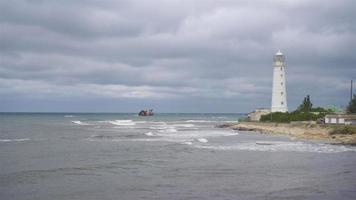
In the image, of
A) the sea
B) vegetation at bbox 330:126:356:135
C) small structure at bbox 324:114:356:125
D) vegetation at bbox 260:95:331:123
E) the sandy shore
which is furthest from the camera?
vegetation at bbox 260:95:331:123

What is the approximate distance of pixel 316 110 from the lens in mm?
86000

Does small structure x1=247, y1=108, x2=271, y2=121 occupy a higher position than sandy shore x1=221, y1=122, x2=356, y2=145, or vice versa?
small structure x1=247, y1=108, x2=271, y2=121

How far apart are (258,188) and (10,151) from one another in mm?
23754

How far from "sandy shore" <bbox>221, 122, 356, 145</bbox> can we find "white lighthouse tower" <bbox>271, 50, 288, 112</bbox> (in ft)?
17.2

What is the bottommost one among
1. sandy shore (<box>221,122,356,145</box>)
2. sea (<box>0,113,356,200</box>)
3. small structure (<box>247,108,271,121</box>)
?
sea (<box>0,113,356,200</box>)

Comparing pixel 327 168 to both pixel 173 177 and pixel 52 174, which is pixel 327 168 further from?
pixel 52 174

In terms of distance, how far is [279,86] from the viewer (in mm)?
78062

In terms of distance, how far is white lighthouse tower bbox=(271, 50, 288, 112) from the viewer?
78.2 meters

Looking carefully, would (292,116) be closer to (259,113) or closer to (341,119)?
(341,119)

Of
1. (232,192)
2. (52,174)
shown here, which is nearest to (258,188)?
(232,192)

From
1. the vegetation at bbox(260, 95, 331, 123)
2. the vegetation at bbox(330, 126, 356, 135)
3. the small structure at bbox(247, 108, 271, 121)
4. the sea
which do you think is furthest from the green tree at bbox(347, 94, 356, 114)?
the sea

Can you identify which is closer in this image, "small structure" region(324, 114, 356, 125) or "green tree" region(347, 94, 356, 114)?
"small structure" region(324, 114, 356, 125)

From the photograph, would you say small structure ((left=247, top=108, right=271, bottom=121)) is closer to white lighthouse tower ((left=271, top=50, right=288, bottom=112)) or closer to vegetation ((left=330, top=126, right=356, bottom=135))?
white lighthouse tower ((left=271, top=50, right=288, bottom=112))

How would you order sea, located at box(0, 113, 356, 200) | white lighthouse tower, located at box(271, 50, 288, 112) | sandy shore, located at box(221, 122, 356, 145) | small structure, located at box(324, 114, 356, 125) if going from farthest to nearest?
white lighthouse tower, located at box(271, 50, 288, 112) → small structure, located at box(324, 114, 356, 125) → sandy shore, located at box(221, 122, 356, 145) → sea, located at box(0, 113, 356, 200)
